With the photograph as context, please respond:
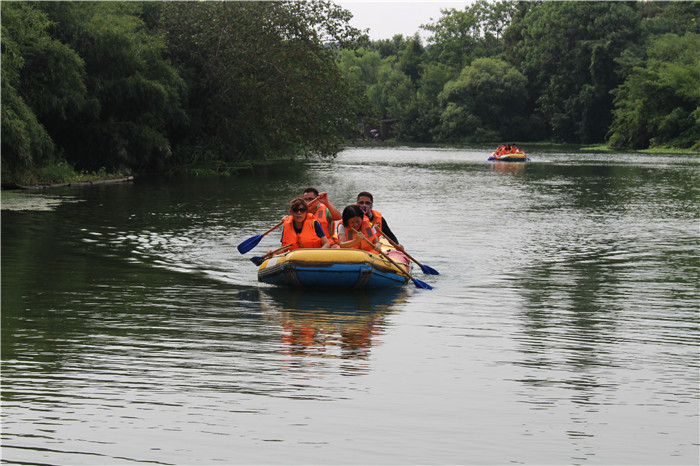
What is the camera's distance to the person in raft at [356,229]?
12.3m

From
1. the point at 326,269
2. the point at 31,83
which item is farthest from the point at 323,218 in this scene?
the point at 31,83

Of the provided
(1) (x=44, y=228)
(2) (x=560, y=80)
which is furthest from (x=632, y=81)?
(1) (x=44, y=228)

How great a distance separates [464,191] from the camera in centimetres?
3219

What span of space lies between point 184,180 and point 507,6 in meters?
103

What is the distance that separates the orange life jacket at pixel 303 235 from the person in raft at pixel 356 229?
13.1 inches

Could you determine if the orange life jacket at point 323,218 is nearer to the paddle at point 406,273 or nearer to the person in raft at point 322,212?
the person in raft at point 322,212

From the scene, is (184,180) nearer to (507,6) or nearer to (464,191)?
(464,191)

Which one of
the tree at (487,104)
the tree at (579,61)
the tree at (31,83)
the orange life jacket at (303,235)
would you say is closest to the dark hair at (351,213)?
the orange life jacket at (303,235)

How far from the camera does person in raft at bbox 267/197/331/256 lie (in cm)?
1244

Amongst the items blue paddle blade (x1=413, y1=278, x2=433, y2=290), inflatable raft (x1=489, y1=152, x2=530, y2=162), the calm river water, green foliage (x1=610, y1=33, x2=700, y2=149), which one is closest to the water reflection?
the calm river water

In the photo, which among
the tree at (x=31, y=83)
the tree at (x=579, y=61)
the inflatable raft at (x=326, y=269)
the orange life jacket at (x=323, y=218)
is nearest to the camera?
the inflatable raft at (x=326, y=269)

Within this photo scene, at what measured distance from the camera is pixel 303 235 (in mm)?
12508

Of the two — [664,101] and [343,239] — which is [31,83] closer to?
[343,239]

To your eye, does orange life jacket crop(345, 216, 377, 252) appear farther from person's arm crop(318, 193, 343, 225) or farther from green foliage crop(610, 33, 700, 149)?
green foliage crop(610, 33, 700, 149)
